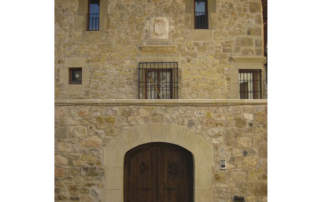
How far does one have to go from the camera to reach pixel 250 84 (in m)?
4.33

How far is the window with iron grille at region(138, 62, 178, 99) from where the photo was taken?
174 inches

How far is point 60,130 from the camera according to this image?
318cm

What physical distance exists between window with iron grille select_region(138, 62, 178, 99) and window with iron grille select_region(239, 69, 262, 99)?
1244 mm

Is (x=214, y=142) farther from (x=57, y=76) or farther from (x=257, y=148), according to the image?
(x=57, y=76)

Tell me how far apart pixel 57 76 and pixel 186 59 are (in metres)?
2.43

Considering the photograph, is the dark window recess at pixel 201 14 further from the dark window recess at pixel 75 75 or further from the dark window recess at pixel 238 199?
the dark window recess at pixel 238 199

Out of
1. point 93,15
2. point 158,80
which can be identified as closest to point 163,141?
point 158,80

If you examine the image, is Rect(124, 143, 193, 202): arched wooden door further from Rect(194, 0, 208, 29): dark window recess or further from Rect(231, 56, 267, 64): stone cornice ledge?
Rect(194, 0, 208, 29): dark window recess

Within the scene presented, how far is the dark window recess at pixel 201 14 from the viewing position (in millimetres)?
4523

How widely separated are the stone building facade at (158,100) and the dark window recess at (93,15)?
6 cm

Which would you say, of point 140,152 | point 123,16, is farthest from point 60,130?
point 123,16

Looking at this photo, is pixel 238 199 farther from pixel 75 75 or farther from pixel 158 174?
pixel 75 75

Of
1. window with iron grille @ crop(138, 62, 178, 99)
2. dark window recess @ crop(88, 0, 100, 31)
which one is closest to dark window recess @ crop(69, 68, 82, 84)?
dark window recess @ crop(88, 0, 100, 31)

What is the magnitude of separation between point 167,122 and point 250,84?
6.84 feet
